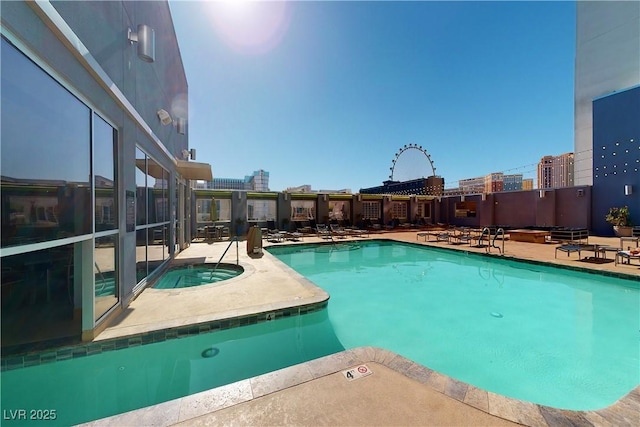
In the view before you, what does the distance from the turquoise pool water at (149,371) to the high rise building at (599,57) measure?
22.1 meters

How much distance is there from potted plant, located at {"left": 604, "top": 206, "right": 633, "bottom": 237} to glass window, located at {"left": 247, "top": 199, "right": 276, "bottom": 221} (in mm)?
17228

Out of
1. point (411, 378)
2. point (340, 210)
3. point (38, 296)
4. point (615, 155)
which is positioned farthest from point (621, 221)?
point (38, 296)

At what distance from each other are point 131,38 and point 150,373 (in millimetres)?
4699

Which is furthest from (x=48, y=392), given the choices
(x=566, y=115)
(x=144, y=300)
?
(x=566, y=115)

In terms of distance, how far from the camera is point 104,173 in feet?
10.9

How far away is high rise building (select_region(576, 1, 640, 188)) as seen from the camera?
18.5 m

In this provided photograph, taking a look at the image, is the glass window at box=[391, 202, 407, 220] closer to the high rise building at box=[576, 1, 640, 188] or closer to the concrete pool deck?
the high rise building at box=[576, 1, 640, 188]

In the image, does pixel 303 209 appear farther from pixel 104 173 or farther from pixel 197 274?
pixel 104 173

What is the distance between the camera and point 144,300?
4.14 metres

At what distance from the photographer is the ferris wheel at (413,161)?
1341 inches

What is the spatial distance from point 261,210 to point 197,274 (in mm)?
9254

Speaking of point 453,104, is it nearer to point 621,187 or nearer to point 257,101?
point 621,187

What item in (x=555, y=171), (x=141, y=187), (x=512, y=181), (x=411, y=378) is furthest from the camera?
(x=512, y=181)

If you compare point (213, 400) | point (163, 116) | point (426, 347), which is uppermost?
point (163, 116)
